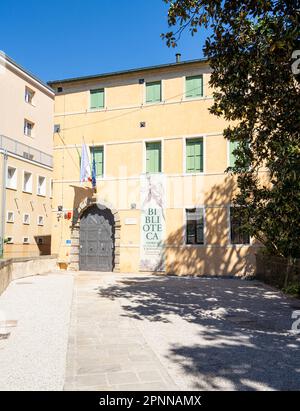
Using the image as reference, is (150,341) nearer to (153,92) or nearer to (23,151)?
(153,92)

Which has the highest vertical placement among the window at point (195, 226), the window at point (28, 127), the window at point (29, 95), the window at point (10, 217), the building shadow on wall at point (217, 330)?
the window at point (29, 95)

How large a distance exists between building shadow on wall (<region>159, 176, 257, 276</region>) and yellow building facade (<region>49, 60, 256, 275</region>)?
0.05 meters

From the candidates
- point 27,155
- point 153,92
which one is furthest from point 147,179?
point 27,155

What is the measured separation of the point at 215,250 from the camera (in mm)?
17453

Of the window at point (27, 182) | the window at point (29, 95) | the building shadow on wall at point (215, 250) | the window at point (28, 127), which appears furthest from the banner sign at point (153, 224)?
the window at point (29, 95)

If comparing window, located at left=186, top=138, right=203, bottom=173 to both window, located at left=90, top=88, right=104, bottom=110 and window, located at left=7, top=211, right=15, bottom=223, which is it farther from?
window, located at left=7, top=211, right=15, bottom=223

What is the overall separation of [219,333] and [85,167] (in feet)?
43.4

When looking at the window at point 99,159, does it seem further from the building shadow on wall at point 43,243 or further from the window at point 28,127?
the window at point 28,127

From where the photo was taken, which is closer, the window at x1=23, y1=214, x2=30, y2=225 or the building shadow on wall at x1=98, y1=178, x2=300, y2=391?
the building shadow on wall at x1=98, y1=178, x2=300, y2=391

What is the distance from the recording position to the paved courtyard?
15.4ft

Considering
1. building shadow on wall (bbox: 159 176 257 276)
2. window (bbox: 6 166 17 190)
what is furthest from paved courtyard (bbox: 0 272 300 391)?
window (bbox: 6 166 17 190)

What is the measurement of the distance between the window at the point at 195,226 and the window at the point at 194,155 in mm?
1987

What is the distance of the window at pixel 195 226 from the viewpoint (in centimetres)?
1780
